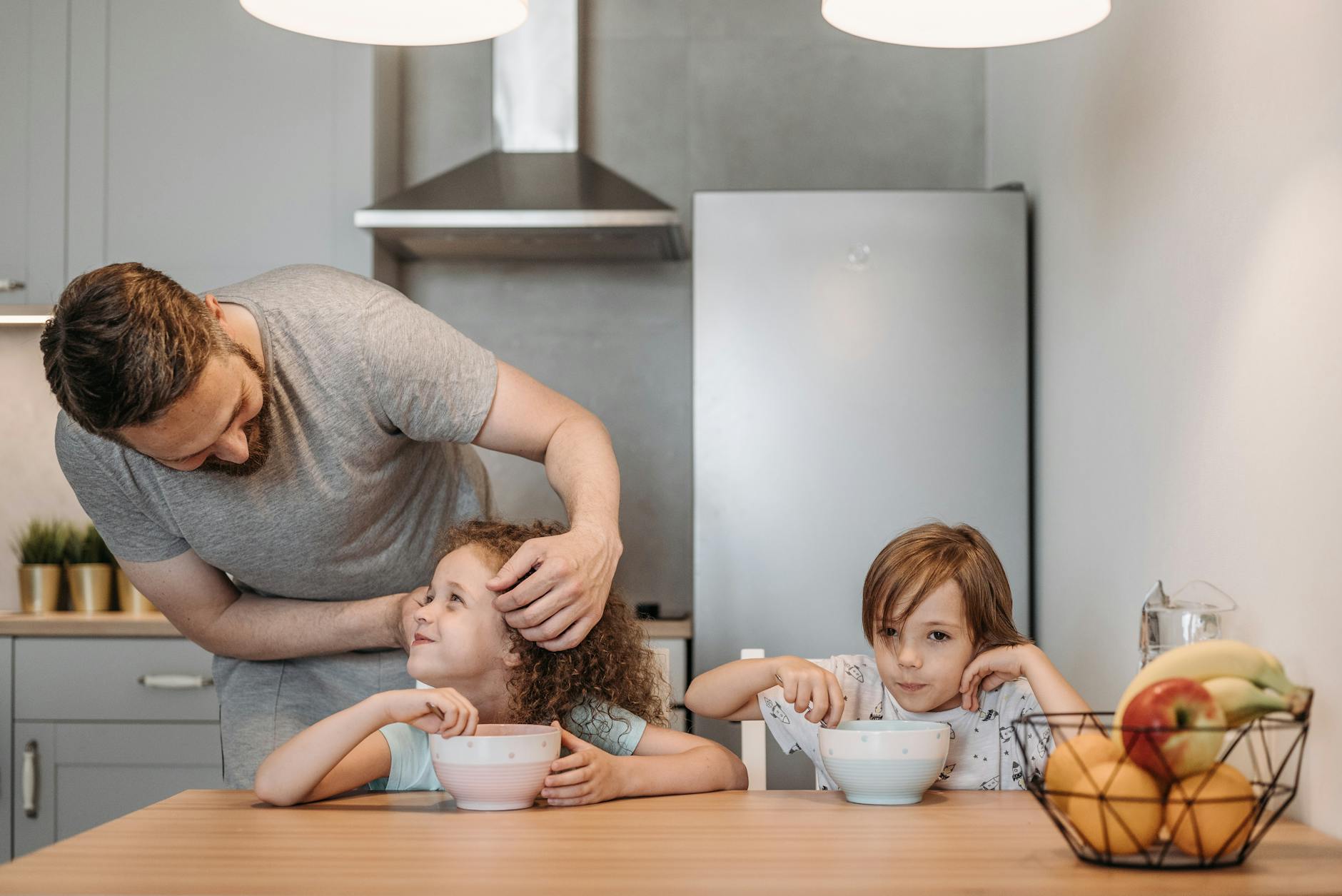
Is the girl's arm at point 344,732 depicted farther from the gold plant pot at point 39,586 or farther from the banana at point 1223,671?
the gold plant pot at point 39,586

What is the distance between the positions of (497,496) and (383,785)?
66.6 inches

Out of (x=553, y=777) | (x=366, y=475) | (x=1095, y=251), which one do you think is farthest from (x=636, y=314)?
(x=553, y=777)

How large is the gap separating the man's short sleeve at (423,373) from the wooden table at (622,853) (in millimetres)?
480

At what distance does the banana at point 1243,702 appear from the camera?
2.58ft

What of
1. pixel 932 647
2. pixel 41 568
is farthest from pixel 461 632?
pixel 41 568

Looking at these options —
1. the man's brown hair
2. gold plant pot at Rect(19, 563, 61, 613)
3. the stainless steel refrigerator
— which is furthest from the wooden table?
gold plant pot at Rect(19, 563, 61, 613)

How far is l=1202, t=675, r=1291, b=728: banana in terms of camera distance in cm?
79

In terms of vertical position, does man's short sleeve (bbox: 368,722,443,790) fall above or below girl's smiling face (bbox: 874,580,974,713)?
below

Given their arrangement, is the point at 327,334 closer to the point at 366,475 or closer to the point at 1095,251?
the point at 366,475

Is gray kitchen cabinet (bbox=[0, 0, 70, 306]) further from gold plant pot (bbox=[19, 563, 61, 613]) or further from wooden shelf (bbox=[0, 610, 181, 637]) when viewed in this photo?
wooden shelf (bbox=[0, 610, 181, 637])

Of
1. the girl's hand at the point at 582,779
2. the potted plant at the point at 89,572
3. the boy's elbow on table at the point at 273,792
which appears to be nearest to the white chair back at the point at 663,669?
the girl's hand at the point at 582,779

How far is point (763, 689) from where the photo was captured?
135 cm

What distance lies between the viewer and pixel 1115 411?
1.68 metres

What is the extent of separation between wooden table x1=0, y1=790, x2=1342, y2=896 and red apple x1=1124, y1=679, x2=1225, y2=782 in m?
0.07
